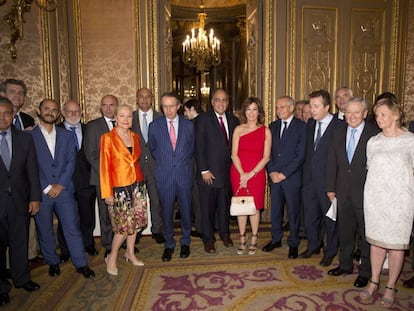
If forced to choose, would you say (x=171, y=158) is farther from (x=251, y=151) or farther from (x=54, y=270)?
(x=54, y=270)

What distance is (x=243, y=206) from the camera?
3684 millimetres

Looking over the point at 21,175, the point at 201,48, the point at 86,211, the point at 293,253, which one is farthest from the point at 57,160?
the point at 201,48

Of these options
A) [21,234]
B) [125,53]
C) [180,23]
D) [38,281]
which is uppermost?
[180,23]

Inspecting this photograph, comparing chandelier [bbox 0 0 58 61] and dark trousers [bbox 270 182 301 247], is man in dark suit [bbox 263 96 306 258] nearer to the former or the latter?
dark trousers [bbox 270 182 301 247]

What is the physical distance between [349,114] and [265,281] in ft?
5.63

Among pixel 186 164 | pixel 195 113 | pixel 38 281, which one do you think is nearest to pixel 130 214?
pixel 186 164

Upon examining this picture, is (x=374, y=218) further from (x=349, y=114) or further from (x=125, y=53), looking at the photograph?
(x=125, y=53)

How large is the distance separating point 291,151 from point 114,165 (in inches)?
73.5

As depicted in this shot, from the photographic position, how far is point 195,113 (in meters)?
4.94

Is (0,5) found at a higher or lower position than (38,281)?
higher

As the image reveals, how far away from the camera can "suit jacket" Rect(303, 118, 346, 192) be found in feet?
11.4

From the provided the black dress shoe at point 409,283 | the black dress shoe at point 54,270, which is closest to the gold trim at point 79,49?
the black dress shoe at point 54,270

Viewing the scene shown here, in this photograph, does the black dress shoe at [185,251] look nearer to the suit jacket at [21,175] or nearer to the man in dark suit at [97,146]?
the man in dark suit at [97,146]

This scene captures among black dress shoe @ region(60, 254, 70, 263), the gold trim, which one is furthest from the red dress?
the gold trim
